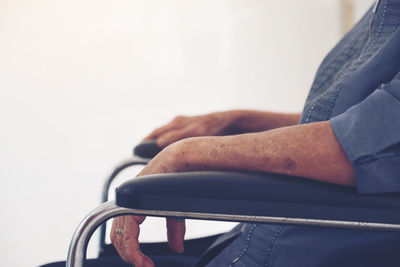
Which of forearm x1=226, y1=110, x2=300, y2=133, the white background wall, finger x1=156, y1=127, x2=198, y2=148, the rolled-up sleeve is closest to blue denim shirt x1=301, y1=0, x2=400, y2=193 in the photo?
the rolled-up sleeve

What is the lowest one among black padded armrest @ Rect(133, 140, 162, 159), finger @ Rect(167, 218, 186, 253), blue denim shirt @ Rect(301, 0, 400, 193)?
finger @ Rect(167, 218, 186, 253)

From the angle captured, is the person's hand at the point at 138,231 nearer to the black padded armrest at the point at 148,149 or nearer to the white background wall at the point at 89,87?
the black padded armrest at the point at 148,149

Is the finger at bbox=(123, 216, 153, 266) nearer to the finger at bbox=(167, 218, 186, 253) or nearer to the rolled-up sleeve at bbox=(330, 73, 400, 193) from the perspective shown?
the finger at bbox=(167, 218, 186, 253)

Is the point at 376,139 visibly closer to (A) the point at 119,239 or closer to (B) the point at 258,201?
(B) the point at 258,201

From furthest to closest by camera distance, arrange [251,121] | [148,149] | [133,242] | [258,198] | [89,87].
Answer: [89,87] < [251,121] < [148,149] < [133,242] < [258,198]

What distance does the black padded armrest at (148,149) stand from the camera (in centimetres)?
105

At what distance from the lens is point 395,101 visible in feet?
1.73

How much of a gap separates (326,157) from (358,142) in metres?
0.04

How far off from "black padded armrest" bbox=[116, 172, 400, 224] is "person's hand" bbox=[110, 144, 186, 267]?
11 centimetres

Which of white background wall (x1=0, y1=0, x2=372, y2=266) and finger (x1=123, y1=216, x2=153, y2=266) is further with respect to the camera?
white background wall (x1=0, y1=0, x2=372, y2=266)

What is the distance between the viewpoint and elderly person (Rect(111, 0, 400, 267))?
51 centimetres

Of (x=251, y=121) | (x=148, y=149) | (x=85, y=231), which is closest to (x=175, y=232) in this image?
(x=85, y=231)

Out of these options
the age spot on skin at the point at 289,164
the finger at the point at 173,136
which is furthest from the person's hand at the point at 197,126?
the age spot on skin at the point at 289,164

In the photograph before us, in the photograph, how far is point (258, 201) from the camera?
18.5 inches
